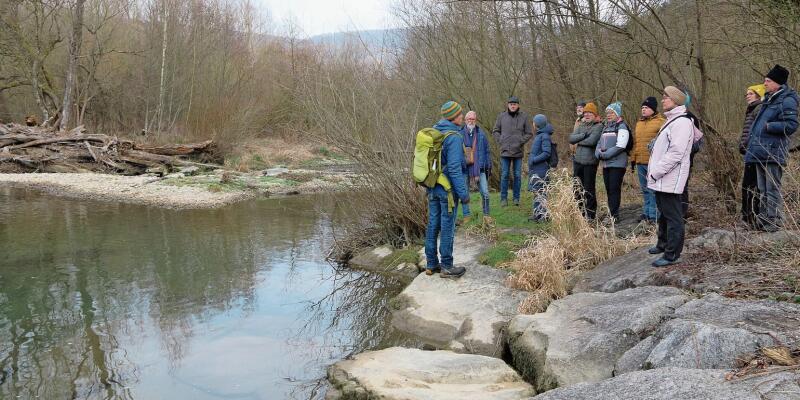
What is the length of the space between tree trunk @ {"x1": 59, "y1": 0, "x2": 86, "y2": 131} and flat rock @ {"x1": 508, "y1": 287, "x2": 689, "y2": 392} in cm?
2163

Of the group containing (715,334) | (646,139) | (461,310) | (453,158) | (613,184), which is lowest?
(461,310)

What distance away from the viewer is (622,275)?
6375 millimetres

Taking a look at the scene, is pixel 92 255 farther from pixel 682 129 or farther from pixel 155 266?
pixel 682 129

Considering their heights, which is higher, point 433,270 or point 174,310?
point 433,270

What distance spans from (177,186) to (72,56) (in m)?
8.93

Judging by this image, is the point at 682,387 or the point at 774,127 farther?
the point at 774,127

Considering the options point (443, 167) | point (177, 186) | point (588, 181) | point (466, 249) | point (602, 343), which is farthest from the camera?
point (177, 186)

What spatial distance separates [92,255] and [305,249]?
3.36 meters

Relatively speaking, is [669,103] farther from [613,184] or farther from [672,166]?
[613,184]

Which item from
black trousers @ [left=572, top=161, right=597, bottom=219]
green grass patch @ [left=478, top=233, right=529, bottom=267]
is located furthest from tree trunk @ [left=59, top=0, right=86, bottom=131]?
black trousers @ [left=572, top=161, right=597, bottom=219]

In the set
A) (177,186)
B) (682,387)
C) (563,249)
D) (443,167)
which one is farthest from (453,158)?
(177,186)

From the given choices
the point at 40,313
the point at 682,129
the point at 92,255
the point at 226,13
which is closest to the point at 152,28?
the point at 226,13

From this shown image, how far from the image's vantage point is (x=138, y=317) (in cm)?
747

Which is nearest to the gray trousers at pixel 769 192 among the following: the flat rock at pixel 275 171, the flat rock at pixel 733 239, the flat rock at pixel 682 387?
the flat rock at pixel 733 239
